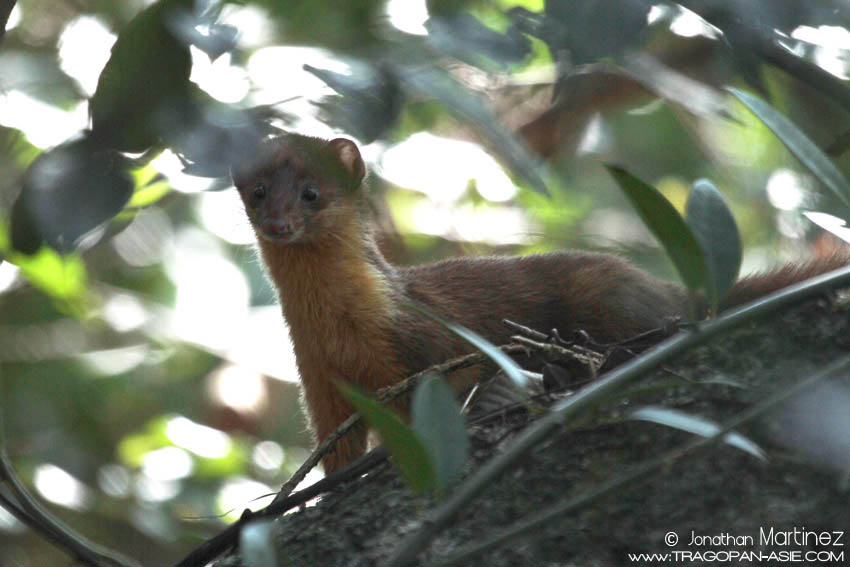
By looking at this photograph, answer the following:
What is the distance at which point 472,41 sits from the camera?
2156 mm

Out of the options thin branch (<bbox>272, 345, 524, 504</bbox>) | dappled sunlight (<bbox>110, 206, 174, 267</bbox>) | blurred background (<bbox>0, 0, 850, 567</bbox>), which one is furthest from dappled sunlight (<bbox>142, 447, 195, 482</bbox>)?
thin branch (<bbox>272, 345, 524, 504</bbox>)

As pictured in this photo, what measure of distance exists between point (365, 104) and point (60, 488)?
4.67 metres

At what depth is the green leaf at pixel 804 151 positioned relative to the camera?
1.87 m

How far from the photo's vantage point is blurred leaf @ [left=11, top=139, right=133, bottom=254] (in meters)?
1.95

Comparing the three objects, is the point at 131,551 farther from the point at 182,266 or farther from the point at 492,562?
the point at 492,562

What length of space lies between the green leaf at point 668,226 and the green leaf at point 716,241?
3 centimetres

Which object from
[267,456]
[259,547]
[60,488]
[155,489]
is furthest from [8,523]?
[259,547]

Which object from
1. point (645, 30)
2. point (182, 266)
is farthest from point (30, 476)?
point (645, 30)

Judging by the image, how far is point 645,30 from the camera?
7.06ft

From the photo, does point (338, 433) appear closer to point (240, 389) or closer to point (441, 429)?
point (441, 429)

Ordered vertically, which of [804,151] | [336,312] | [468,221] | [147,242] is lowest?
[804,151]

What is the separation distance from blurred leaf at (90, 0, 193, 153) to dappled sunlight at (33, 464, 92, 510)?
4.45 metres

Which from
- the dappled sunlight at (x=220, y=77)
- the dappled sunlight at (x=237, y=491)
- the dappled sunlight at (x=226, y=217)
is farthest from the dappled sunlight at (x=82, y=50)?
the dappled sunlight at (x=237, y=491)

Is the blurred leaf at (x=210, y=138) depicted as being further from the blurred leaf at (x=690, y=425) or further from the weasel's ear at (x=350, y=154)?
the weasel's ear at (x=350, y=154)
